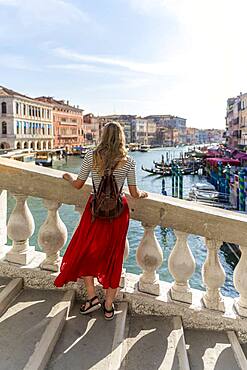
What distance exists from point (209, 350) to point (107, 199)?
100cm

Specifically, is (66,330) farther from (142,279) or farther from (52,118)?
(52,118)

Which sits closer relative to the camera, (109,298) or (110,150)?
(110,150)

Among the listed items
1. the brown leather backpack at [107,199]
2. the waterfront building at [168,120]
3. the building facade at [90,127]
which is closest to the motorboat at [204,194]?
the brown leather backpack at [107,199]

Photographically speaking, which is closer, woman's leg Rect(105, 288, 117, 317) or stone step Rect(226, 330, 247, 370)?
stone step Rect(226, 330, 247, 370)

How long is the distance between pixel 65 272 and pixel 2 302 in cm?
41

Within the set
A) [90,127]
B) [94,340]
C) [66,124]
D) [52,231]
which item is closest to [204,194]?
[52,231]

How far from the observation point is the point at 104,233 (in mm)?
1949

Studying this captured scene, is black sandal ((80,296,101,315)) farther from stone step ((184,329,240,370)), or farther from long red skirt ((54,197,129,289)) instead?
stone step ((184,329,240,370))

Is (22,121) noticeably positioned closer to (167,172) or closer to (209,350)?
(167,172)

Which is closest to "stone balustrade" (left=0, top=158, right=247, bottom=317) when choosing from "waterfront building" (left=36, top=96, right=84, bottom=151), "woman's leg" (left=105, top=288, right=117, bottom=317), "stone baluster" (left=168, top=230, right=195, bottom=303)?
"stone baluster" (left=168, top=230, right=195, bottom=303)

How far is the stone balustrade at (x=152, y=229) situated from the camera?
204cm

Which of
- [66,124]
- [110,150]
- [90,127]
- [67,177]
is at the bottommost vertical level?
[67,177]

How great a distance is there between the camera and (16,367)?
1.57m

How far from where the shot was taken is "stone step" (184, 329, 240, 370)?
Answer: 5.91 feet
